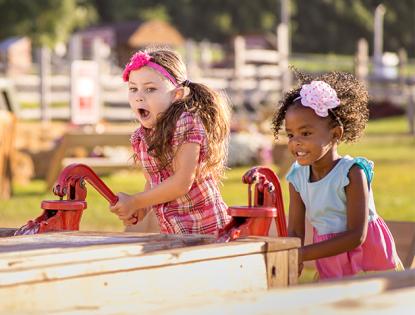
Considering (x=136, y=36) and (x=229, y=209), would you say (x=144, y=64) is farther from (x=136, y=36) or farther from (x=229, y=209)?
(x=136, y=36)

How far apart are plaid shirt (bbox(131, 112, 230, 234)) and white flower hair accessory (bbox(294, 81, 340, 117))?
0.49 meters

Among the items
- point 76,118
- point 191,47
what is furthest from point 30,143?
point 191,47

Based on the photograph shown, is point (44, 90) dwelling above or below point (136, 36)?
below

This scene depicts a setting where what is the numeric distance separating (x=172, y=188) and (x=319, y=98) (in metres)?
0.62

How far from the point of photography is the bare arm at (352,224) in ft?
13.0

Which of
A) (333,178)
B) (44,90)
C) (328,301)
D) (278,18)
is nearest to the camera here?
(328,301)

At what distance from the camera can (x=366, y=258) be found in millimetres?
4281

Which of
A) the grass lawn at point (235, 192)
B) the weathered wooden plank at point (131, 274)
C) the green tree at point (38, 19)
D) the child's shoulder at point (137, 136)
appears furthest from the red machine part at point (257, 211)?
the green tree at point (38, 19)

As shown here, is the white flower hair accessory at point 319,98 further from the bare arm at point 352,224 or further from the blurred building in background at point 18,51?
the blurred building in background at point 18,51

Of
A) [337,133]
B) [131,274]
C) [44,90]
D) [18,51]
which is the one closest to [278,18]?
[18,51]

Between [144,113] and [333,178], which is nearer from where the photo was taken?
[333,178]

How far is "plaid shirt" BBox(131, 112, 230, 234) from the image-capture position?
4570 mm

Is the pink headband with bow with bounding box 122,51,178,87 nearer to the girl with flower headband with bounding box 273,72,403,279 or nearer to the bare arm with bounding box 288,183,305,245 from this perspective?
the girl with flower headband with bounding box 273,72,403,279

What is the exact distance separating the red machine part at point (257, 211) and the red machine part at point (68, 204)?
1.96ft
